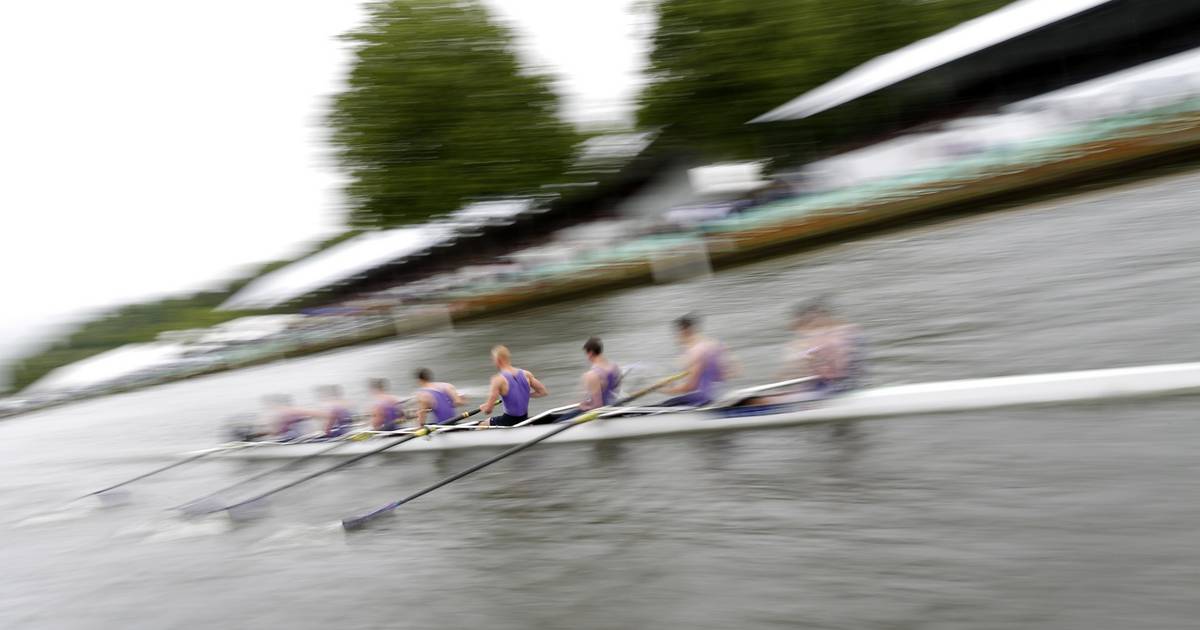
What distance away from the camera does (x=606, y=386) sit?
34.0 ft

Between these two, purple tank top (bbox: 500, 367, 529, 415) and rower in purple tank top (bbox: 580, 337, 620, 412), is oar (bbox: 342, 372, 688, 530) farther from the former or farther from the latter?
purple tank top (bbox: 500, 367, 529, 415)

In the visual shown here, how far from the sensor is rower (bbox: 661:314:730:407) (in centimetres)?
952

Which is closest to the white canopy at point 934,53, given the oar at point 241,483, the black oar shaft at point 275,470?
the oar at point 241,483

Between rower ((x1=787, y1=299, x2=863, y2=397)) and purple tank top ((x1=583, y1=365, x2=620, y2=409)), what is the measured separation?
7.28 feet

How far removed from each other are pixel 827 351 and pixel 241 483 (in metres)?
7.66

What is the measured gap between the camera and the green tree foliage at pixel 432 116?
101 ft

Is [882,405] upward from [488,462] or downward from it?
downward

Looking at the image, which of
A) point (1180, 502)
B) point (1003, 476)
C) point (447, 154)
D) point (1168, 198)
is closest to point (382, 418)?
point (1003, 476)

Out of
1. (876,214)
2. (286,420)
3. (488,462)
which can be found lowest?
(488,462)

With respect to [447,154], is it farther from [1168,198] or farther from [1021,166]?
[1168,198]

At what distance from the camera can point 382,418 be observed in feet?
41.2

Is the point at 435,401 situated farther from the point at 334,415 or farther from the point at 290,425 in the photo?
the point at 290,425

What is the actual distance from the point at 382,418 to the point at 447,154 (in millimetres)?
19955

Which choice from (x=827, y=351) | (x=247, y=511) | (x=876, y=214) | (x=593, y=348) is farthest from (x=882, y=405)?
(x=876, y=214)
